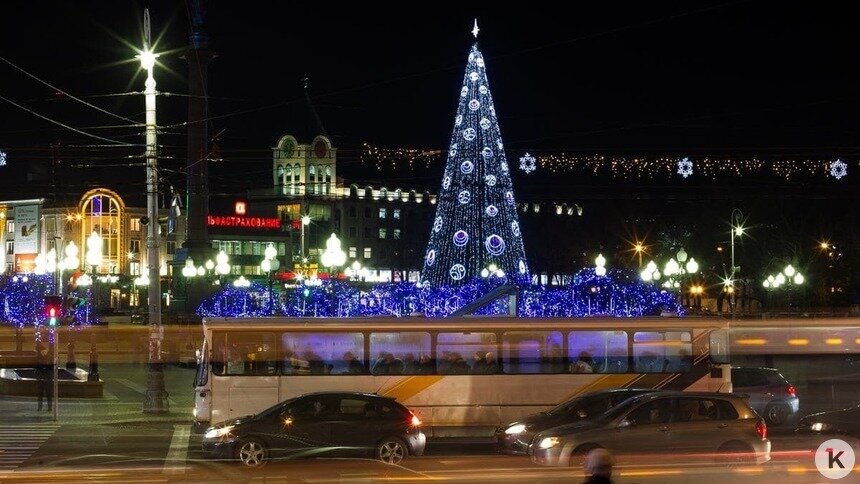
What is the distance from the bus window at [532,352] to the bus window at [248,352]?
4730 mm

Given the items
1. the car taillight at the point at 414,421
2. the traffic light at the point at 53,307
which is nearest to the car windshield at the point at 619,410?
the car taillight at the point at 414,421

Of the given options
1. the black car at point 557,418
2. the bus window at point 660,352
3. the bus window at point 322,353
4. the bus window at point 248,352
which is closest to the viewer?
the black car at point 557,418

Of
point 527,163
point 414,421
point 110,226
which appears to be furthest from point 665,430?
point 110,226

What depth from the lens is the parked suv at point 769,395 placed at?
25688 millimetres

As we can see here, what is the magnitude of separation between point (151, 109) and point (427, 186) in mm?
110921

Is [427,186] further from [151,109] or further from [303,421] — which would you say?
[303,421]

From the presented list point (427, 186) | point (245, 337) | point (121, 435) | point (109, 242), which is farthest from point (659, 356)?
point (427, 186)

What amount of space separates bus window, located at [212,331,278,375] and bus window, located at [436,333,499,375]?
3.36 m

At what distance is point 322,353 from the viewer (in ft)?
77.9

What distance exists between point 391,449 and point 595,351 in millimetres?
6849

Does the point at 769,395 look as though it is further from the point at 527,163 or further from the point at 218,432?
the point at 527,163

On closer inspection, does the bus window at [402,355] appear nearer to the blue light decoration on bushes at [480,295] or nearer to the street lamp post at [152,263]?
the street lamp post at [152,263]

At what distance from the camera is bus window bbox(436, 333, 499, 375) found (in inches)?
937

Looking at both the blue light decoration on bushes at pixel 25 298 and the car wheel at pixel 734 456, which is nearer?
the car wheel at pixel 734 456
